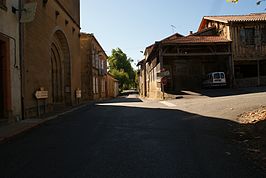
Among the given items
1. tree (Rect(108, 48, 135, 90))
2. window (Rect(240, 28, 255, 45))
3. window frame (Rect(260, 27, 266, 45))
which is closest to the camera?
window (Rect(240, 28, 255, 45))

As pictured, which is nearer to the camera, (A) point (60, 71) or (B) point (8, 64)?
(B) point (8, 64)

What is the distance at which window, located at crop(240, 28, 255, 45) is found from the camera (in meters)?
29.6

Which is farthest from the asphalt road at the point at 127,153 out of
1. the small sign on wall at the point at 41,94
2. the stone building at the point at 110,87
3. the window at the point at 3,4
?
the stone building at the point at 110,87

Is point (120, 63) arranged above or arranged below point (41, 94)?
above

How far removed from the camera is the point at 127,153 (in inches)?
233

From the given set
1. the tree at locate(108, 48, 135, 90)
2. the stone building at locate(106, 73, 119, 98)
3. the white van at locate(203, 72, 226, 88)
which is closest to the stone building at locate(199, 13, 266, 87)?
the white van at locate(203, 72, 226, 88)

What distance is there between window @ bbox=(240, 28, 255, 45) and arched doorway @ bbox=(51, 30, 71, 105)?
17.4m

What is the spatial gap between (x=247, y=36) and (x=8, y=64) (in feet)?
81.5

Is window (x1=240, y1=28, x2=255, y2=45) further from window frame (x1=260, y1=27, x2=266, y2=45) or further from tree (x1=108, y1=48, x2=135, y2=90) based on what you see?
tree (x1=108, y1=48, x2=135, y2=90)

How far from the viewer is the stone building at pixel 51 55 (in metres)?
12.9

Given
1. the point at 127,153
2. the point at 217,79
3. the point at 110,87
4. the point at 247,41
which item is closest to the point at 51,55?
the point at 127,153

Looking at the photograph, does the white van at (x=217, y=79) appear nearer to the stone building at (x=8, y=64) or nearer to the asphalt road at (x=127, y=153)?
the asphalt road at (x=127, y=153)

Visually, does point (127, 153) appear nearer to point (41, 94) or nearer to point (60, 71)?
point (41, 94)

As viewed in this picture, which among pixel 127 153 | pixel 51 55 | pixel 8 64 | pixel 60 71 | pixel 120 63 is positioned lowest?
pixel 127 153
